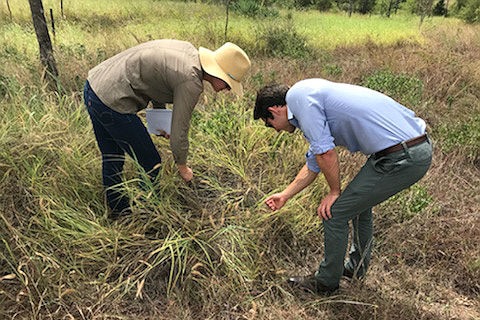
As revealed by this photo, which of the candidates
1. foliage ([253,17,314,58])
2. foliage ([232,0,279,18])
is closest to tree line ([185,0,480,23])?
foliage ([232,0,279,18])

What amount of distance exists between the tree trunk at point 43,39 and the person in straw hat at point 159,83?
1.73 m

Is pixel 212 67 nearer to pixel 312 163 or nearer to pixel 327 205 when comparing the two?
pixel 312 163

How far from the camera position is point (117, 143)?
2.36 m

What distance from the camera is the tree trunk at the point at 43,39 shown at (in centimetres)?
348

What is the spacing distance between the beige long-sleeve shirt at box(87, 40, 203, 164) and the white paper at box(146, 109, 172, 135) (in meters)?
0.11

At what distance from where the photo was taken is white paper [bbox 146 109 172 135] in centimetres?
228

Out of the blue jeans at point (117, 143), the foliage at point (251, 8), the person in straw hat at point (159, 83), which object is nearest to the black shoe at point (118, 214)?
the blue jeans at point (117, 143)

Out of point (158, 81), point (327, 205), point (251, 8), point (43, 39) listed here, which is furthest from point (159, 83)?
point (251, 8)

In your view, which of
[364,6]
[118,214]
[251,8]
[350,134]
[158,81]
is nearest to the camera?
[350,134]

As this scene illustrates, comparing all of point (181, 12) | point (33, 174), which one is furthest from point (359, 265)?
point (181, 12)

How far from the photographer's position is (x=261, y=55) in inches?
265

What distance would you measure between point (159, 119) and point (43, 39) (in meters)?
2.18

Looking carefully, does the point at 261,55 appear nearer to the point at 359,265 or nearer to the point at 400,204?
the point at 400,204

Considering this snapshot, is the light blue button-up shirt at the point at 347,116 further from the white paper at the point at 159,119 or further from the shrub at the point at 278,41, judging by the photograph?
the shrub at the point at 278,41
